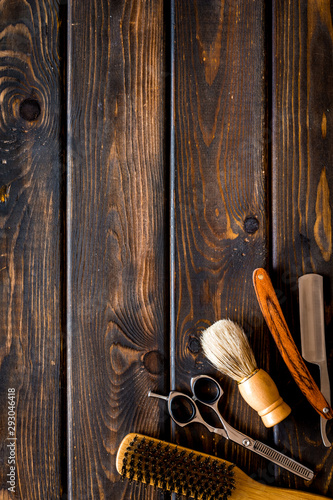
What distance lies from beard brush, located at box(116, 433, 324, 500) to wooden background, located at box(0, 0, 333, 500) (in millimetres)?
56

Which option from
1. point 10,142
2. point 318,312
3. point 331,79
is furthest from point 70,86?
point 318,312

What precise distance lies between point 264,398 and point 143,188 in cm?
36

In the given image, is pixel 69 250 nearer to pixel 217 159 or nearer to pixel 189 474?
pixel 217 159

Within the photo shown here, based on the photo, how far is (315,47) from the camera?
0.64 m

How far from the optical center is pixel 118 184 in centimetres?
63

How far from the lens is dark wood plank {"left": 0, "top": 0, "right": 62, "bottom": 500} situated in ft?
2.06

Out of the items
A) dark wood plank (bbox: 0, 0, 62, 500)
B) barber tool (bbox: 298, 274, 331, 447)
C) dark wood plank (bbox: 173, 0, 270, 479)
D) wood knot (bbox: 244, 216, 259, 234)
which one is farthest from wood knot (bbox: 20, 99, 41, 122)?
barber tool (bbox: 298, 274, 331, 447)

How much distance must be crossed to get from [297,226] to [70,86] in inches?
16.8

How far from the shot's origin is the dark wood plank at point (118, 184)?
630mm

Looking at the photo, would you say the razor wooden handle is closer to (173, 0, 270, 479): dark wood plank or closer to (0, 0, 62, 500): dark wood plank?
(173, 0, 270, 479): dark wood plank

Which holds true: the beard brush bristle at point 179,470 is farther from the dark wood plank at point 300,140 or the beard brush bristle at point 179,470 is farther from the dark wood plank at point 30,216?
the dark wood plank at point 300,140

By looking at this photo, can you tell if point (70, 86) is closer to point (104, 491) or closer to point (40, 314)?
point (40, 314)

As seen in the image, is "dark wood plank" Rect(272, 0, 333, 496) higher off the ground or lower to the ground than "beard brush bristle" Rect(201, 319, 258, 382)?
higher

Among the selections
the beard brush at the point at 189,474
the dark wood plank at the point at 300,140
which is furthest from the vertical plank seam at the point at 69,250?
the dark wood plank at the point at 300,140
